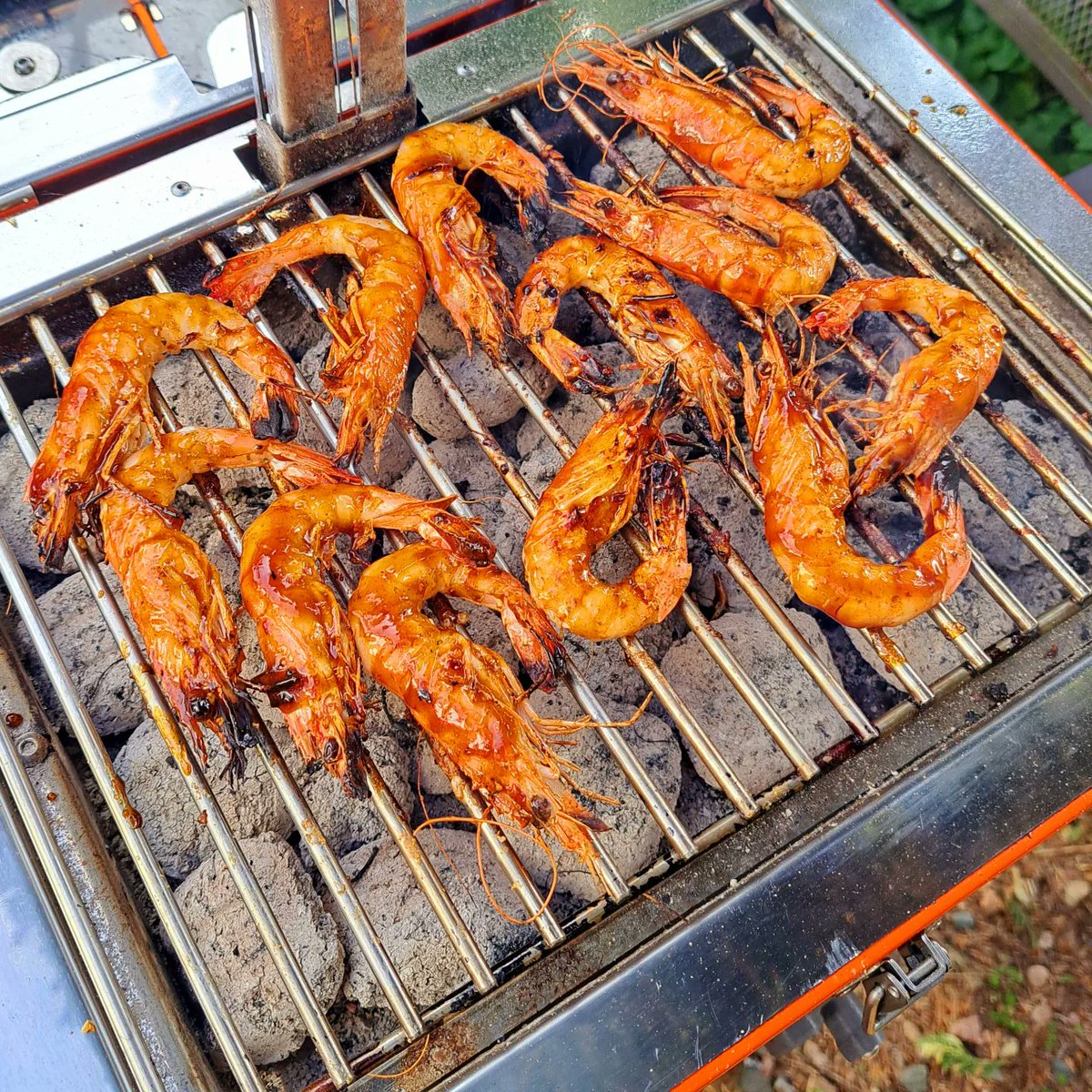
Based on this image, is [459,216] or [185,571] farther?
[459,216]

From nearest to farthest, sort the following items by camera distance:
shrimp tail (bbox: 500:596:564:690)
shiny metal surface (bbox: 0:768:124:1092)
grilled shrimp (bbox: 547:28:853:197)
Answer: shiny metal surface (bbox: 0:768:124:1092)
shrimp tail (bbox: 500:596:564:690)
grilled shrimp (bbox: 547:28:853:197)

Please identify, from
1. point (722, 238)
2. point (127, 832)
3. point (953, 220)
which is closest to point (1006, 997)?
point (953, 220)

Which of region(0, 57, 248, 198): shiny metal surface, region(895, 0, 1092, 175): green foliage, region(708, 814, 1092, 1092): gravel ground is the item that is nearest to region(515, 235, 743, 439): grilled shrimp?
region(0, 57, 248, 198): shiny metal surface

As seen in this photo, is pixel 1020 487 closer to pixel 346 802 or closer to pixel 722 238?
pixel 722 238

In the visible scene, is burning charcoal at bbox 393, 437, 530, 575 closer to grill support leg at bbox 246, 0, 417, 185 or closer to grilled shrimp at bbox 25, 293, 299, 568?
grilled shrimp at bbox 25, 293, 299, 568

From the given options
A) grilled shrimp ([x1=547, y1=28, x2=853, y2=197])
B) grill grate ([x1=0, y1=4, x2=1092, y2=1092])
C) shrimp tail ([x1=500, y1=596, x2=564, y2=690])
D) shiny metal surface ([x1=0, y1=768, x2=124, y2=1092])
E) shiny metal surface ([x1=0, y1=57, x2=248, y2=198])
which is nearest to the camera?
shiny metal surface ([x1=0, y1=768, x2=124, y2=1092])

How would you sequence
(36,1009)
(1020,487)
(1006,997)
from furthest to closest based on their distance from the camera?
(1006,997)
(1020,487)
(36,1009)

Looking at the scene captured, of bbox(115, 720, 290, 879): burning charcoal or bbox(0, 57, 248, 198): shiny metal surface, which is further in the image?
bbox(0, 57, 248, 198): shiny metal surface
